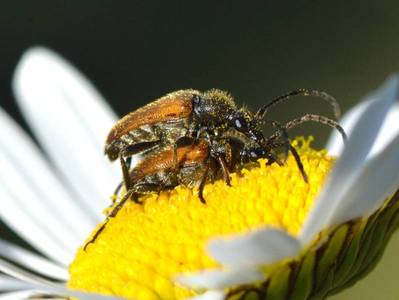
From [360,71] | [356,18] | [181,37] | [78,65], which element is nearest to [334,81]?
[360,71]

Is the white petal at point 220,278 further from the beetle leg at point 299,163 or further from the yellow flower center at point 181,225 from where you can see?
the beetle leg at point 299,163

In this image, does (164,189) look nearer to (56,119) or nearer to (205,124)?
(205,124)

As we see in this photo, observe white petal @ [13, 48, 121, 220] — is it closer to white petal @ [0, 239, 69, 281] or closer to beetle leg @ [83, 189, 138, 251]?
white petal @ [0, 239, 69, 281]

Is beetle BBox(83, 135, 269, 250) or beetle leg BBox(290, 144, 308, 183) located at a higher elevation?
beetle BBox(83, 135, 269, 250)

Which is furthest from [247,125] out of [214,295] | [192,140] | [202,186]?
[214,295]

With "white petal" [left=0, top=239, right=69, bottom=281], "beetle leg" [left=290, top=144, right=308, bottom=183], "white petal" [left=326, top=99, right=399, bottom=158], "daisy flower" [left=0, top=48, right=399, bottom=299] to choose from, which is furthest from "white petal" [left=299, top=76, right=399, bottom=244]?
"white petal" [left=0, top=239, right=69, bottom=281]

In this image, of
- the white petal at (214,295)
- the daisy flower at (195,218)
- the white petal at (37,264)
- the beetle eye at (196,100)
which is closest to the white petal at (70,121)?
the daisy flower at (195,218)

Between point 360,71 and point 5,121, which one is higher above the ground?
point 5,121

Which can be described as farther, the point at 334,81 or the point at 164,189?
the point at 334,81
